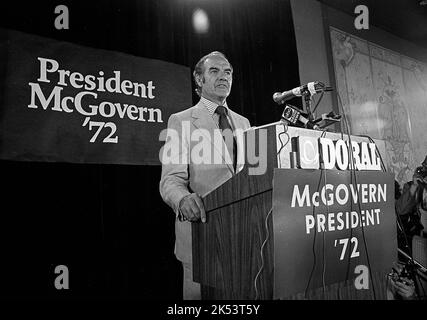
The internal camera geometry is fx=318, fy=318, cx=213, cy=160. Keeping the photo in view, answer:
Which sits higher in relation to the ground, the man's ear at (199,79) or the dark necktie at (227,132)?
the man's ear at (199,79)

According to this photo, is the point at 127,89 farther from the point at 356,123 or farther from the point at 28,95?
the point at 356,123

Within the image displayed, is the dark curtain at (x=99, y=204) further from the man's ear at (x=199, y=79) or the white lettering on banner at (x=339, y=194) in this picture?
the white lettering on banner at (x=339, y=194)

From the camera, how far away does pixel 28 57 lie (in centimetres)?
180

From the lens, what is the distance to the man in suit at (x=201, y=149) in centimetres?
150

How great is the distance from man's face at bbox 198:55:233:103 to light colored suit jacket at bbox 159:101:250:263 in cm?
9

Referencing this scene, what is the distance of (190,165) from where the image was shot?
65.1 inches

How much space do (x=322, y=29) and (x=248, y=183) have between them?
3332 millimetres

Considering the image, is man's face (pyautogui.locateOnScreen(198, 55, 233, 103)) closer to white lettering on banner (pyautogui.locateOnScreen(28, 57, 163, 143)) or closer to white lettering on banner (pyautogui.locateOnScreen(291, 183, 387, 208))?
white lettering on banner (pyautogui.locateOnScreen(28, 57, 163, 143))

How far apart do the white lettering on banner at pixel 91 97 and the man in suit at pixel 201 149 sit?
1.12 ft

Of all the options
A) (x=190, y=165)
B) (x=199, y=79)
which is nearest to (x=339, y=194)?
(x=190, y=165)

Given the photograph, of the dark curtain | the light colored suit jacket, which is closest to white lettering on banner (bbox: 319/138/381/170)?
the light colored suit jacket

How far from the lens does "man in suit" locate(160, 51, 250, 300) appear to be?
1500mm

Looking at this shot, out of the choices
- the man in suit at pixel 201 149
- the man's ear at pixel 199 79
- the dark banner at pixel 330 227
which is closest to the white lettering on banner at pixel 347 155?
the dark banner at pixel 330 227

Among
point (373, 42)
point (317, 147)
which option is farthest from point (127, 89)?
point (373, 42)
